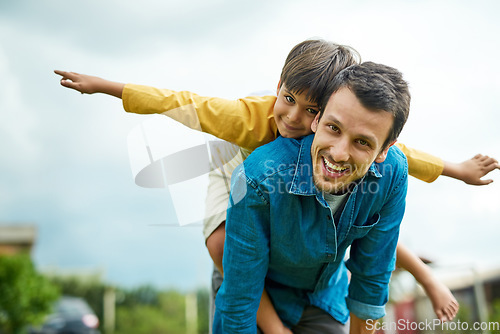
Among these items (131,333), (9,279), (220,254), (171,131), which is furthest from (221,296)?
(131,333)

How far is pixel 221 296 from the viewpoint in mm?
1891

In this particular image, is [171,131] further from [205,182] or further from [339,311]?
[339,311]

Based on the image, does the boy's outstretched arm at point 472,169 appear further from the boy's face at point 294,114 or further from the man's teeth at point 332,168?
the man's teeth at point 332,168

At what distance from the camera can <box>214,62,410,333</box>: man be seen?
1.65 meters

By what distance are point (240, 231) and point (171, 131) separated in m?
0.66

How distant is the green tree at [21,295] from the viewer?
1191 cm

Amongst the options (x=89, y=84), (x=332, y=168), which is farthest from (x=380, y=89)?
(x=89, y=84)

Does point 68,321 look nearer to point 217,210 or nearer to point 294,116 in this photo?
point 217,210

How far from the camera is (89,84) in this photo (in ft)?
7.11

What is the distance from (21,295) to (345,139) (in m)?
12.2

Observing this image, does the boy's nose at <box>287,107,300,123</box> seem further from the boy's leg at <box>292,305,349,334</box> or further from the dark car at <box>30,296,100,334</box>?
the dark car at <box>30,296,100,334</box>

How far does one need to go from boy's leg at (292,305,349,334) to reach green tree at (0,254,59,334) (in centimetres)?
1147

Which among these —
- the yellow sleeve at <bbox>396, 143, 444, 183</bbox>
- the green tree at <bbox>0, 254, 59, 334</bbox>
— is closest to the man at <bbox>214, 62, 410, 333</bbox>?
the yellow sleeve at <bbox>396, 143, 444, 183</bbox>

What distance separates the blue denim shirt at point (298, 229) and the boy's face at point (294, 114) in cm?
19
